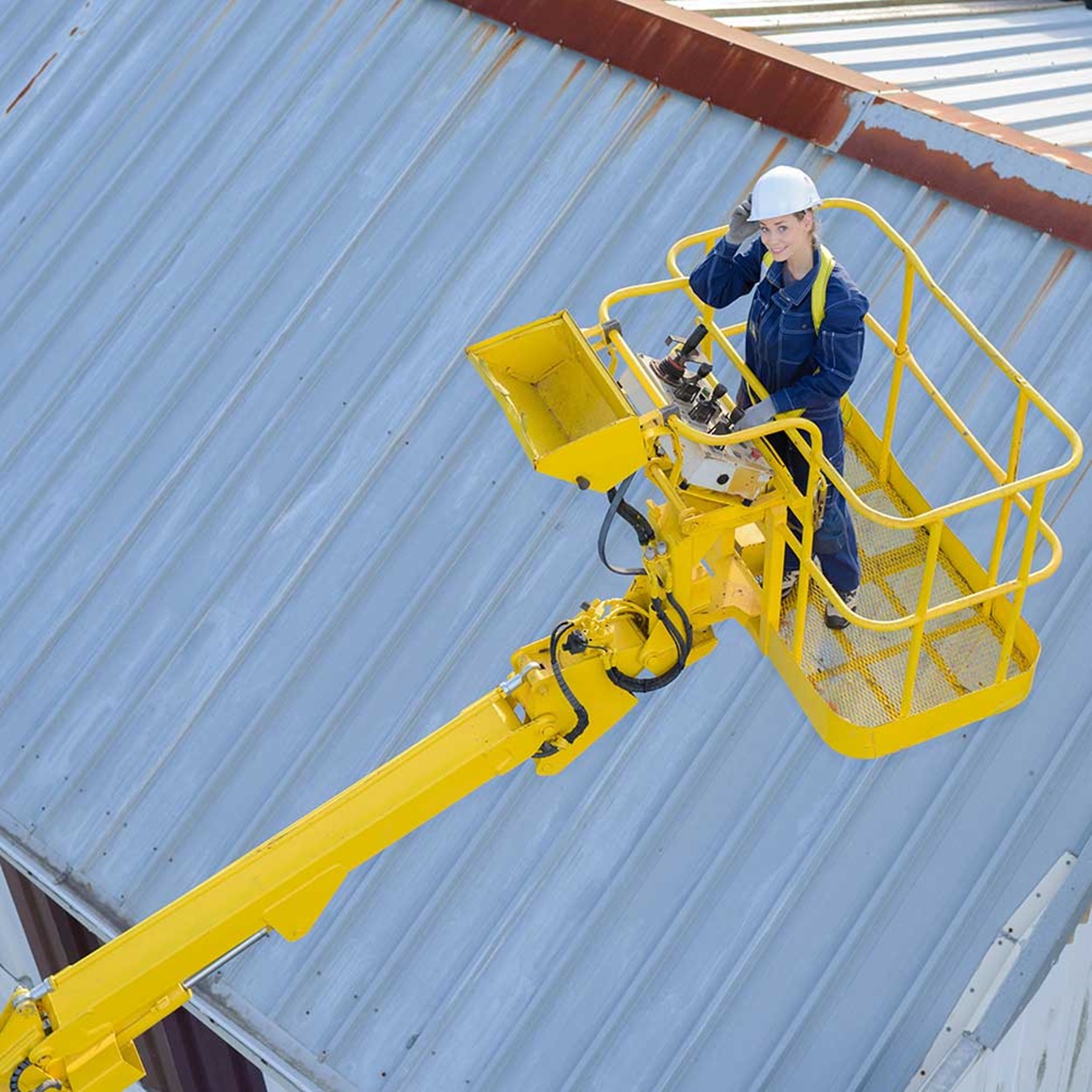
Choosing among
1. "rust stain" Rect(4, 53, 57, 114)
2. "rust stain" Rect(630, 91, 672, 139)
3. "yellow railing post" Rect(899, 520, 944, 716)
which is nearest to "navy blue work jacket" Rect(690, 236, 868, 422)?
"yellow railing post" Rect(899, 520, 944, 716)

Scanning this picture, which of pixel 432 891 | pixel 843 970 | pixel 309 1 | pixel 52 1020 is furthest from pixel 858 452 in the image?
pixel 309 1

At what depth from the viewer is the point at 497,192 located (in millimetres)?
10734

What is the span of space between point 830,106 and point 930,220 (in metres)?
1.09

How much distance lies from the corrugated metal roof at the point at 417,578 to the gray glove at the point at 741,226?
2822 mm

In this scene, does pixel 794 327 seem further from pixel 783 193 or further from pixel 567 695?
pixel 567 695

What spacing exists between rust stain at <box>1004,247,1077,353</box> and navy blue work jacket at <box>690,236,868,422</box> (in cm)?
277

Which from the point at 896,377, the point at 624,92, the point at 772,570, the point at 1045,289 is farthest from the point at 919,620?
the point at 624,92

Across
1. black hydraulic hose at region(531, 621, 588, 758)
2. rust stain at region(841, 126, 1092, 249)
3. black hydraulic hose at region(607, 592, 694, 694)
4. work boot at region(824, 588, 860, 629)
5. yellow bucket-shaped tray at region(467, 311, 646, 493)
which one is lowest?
black hydraulic hose at region(531, 621, 588, 758)

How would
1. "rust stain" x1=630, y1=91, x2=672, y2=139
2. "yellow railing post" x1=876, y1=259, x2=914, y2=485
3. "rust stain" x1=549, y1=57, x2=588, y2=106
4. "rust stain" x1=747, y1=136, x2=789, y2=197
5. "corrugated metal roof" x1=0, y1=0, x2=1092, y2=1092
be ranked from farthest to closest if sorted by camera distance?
"rust stain" x1=549, y1=57, x2=588, y2=106 < "rust stain" x1=630, y1=91, x2=672, y2=139 < "rust stain" x1=747, y1=136, x2=789, y2=197 < "corrugated metal roof" x1=0, y1=0, x2=1092, y2=1092 < "yellow railing post" x1=876, y1=259, x2=914, y2=485

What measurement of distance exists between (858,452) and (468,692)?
2.75 metres

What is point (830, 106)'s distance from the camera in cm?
1025

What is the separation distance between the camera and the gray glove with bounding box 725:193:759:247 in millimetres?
6738

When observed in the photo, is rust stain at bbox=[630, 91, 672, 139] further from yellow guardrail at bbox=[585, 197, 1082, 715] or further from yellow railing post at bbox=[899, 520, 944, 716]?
yellow railing post at bbox=[899, 520, 944, 716]

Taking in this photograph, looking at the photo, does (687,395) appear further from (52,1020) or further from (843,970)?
(52,1020)
